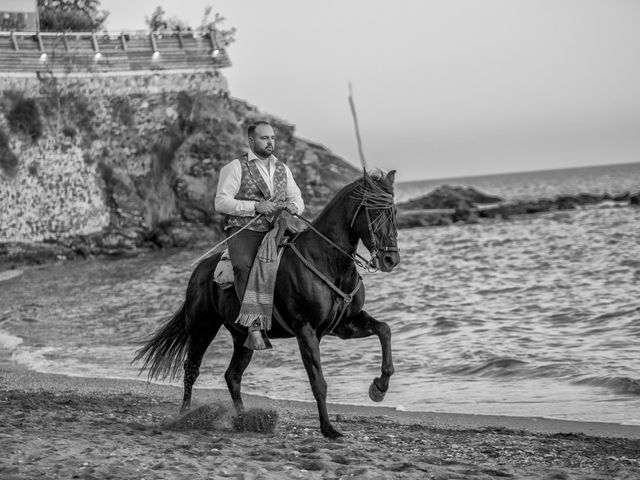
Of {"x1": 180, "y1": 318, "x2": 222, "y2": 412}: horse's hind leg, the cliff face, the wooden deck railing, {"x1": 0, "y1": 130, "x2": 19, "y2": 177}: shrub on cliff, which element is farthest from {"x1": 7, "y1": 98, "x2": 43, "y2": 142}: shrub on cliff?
{"x1": 180, "y1": 318, "x2": 222, "y2": 412}: horse's hind leg

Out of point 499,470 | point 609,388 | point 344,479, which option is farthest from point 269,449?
point 609,388

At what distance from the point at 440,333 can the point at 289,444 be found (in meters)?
9.17

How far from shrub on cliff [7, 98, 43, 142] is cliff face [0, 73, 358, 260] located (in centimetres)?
4

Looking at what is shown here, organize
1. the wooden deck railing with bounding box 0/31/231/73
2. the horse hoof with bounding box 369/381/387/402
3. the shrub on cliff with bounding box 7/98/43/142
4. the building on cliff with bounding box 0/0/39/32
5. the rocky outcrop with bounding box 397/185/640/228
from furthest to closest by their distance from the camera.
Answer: the rocky outcrop with bounding box 397/185/640/228 → the building on cliff with bounding box 0/0/39/32 → the wooden deck railing with bounding box 0/31/231/73 → the shrub on cliff with bounding box 7/98/43/142 → the horse hoof with bounding box 369/381/387/402

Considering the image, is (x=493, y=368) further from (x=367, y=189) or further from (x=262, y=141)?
(x=262, y=141)

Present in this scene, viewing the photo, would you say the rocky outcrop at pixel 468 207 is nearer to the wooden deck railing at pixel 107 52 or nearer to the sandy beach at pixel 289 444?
the wooden deck railing at pixel 107 52

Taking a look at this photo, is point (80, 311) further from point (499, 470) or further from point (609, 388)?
point (499, 470)

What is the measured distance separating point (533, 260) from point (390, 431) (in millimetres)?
23921

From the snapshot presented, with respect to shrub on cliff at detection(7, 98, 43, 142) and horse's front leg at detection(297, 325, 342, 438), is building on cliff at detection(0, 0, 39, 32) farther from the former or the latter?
horse's front leg at detection(297, 325, 342, 438)

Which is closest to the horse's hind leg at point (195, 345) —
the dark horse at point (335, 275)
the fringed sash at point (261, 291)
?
the dark horse at point (335, 275)

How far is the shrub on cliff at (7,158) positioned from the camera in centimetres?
3862

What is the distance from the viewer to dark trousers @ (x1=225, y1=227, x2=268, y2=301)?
8.55 meters

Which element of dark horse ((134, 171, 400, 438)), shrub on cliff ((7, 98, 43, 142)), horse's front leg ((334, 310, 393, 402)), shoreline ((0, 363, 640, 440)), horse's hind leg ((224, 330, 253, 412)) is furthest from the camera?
shrub on cliff ((7, 98, 43, 142))

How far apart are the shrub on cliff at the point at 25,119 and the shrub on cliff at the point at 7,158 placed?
2.90 feet
